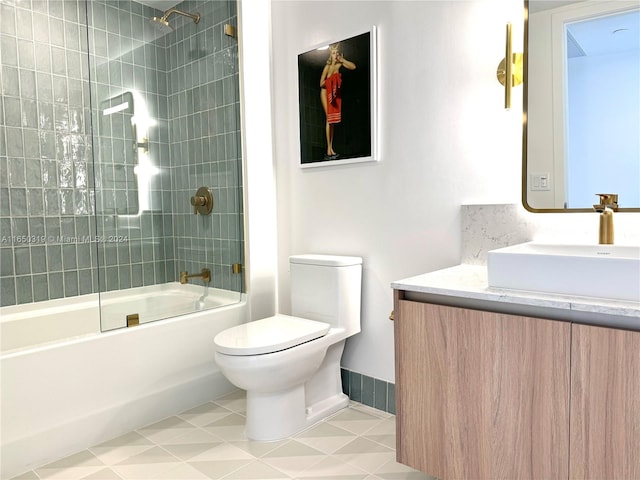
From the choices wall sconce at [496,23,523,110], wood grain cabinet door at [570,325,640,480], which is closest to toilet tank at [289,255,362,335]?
wall sconce at [496,23,523,110]

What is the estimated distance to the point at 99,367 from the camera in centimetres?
202

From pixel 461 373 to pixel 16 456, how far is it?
169 cm

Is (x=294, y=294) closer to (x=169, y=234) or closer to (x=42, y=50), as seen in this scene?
(x=169, y=234)

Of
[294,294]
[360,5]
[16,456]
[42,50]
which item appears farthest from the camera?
[42,50]

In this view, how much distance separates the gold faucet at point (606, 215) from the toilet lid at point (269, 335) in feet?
3.81

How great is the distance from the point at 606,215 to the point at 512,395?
0.67 m

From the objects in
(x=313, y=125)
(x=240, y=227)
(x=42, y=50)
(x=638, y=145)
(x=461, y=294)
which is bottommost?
(x=461, y=294)

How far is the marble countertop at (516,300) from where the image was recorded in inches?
45.8

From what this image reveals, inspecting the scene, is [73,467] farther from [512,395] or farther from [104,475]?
[512,395]

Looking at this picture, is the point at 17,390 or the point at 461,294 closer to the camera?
the point at 461,294

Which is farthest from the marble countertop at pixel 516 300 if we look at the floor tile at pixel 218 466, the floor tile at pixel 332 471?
the floor tile at pixel 218 466

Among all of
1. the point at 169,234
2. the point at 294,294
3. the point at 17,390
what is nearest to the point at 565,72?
the point at 294,294

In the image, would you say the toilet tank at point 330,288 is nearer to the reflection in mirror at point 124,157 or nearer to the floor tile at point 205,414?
the floor tile at point 205,414

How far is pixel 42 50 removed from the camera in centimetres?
259
